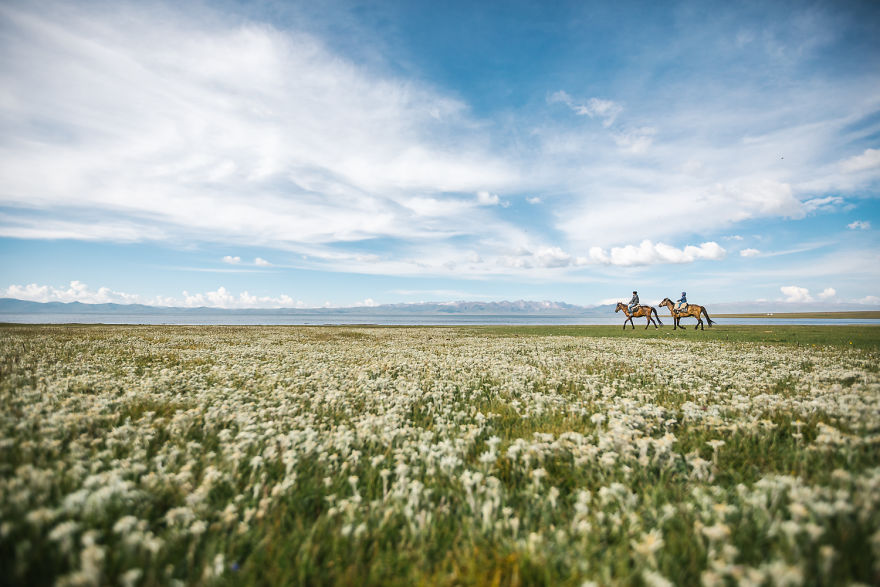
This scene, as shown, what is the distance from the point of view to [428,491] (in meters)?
3.71

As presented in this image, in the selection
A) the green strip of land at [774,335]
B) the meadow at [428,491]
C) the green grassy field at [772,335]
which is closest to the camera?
the meadow at [428,491]

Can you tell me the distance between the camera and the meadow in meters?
2.71

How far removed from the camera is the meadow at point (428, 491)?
8.88 ft

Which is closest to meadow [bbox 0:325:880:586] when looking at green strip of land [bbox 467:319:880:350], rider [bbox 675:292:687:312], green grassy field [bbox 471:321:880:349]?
green strip of land [bbox 467:319:880:350]

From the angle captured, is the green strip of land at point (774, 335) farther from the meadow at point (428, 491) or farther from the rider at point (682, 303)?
the meadow at point (428, 491)

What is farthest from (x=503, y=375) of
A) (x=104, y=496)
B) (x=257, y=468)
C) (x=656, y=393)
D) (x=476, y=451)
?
(x=104, y=496)

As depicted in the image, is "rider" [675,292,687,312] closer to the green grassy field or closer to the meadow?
the green grassy field

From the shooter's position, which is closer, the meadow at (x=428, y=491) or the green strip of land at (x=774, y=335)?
the meadow at (x=428, y=491)

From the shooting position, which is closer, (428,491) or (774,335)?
(428,491)

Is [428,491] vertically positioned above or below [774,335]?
above

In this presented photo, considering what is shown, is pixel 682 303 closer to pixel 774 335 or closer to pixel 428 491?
pixel 774 335

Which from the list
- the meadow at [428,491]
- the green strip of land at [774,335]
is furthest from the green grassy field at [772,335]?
the meadow at [428,491]

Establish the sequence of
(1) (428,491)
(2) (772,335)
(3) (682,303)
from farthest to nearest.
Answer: (3) (682,303) → (2) (772,335) → (1) (428,491)

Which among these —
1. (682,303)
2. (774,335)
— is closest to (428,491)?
(774,335)
